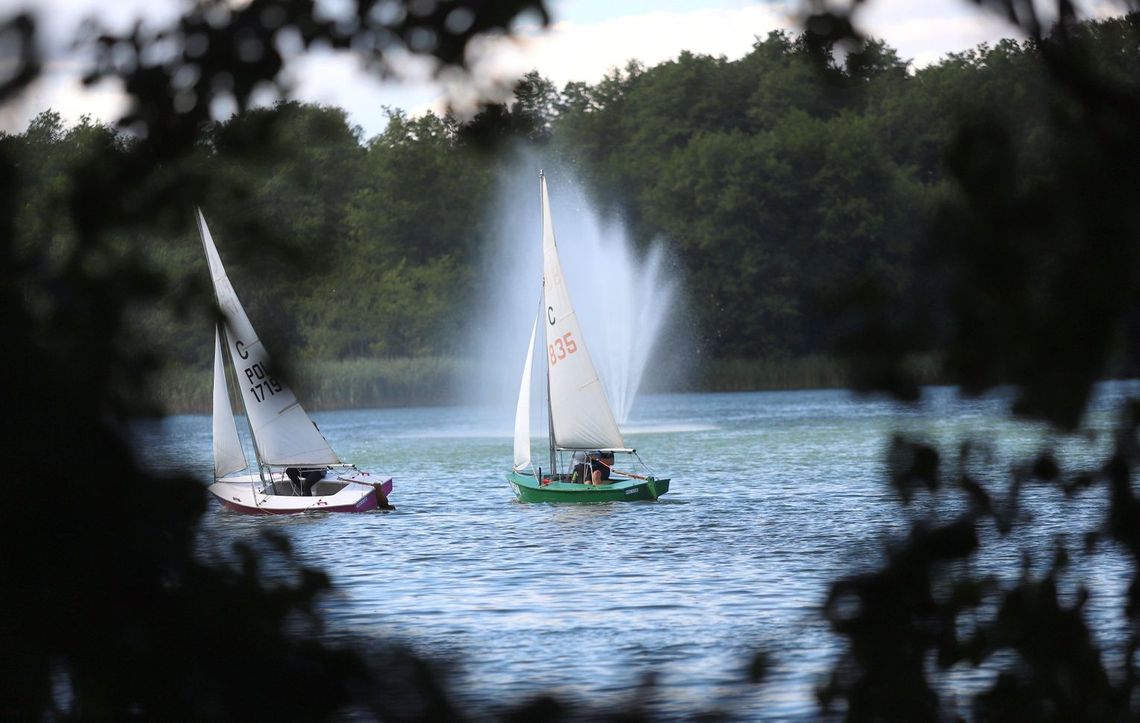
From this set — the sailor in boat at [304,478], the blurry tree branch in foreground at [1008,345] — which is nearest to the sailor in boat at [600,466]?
the sailor in boat at [304,478]

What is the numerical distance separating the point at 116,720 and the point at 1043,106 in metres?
2.08

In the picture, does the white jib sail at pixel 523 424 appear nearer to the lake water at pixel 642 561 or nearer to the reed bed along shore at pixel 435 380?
the lake water at pixel 642 561

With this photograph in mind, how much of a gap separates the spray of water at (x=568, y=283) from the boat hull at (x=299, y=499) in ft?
126

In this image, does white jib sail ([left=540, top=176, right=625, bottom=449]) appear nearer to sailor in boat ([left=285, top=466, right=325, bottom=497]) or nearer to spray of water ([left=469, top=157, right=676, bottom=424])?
sailor in boat ([left=285, top=466, right=325, bottom=497])

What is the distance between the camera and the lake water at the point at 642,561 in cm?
385

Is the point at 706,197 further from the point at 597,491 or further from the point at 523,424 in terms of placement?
the point at 597,491

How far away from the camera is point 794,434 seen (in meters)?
48.9

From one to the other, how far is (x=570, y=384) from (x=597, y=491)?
6.53 feet

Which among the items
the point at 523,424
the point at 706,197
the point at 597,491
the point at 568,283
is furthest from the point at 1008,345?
the point at 706,197

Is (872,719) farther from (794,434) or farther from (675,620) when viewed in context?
(794,434)

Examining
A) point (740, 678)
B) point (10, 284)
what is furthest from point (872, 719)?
→ point (10, 284)

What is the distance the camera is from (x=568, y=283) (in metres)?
73.9

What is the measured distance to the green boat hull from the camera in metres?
27.9

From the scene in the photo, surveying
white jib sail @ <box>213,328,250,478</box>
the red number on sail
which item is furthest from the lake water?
the red number on sail
